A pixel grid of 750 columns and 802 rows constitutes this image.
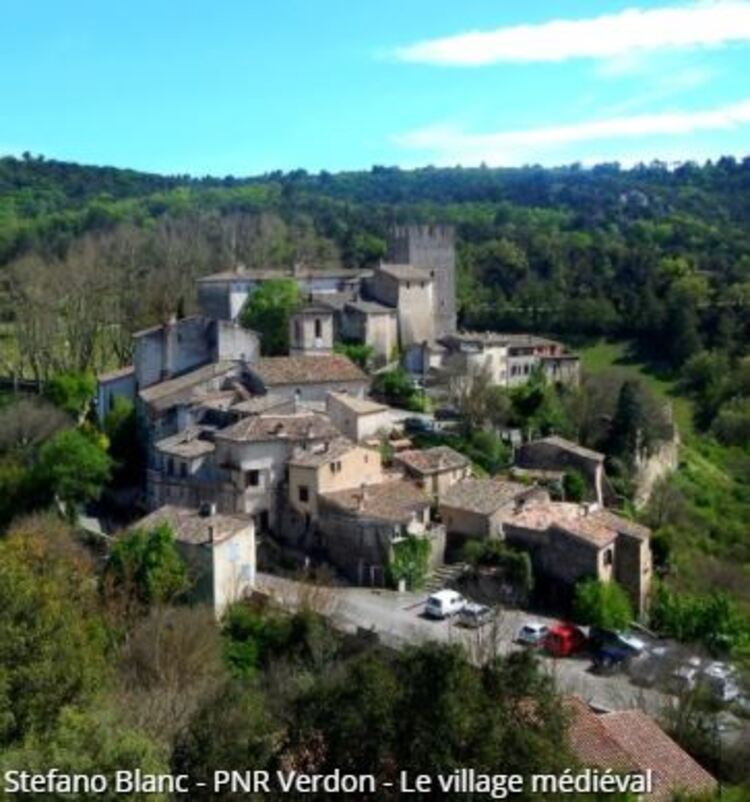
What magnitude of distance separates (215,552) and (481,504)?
865 centimetres

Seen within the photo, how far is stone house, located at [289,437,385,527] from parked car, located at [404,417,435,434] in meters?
6.02

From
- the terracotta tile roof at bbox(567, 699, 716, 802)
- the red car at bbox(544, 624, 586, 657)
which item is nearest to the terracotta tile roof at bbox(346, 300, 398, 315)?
the red car at bbox(544, 624, 586, 657)

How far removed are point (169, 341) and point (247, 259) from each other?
2922 centimetres

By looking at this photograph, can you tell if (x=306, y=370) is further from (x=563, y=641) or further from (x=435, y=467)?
(x=563, y=641)

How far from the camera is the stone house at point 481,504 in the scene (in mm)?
34344

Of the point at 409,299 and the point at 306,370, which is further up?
the point at 409,299

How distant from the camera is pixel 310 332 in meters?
44.9

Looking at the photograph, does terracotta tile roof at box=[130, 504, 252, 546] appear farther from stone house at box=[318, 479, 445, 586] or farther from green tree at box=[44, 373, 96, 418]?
green tree at box=[44, 373, 96, 418]

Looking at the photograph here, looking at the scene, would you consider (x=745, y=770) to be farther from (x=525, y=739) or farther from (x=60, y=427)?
(x=60, y=427)

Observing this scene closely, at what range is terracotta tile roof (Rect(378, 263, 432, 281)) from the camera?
1980 inches

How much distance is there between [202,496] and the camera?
35.5 metres

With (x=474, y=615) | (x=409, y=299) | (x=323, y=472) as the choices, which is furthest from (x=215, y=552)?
(x=409, y=299)

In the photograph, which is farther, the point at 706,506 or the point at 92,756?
the point at 706,506

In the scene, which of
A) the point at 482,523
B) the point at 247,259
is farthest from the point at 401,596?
the point at 247,259
